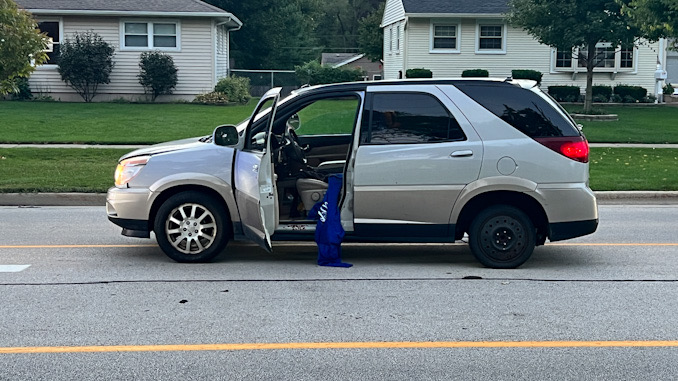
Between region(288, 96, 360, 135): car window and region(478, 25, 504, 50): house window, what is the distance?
28096mm

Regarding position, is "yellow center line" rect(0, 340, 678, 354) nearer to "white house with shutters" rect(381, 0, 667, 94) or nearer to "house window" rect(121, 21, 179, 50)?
"house window" rect(121, 21, 179, 50)

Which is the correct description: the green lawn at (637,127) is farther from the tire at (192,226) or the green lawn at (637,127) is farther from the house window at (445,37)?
the tire at (192,226)

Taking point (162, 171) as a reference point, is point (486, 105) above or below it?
above

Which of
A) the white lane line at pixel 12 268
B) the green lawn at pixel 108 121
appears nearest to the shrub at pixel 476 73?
the green lawn at pixel 108 121

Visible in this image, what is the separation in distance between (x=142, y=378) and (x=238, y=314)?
4.75 ft

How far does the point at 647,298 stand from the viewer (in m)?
6.94

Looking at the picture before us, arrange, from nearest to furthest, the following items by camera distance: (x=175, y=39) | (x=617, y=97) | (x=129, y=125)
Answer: (x=129, y=125) → (x=175, y=39) → (x=617, y=97)

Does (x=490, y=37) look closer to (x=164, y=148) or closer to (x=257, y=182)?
(x=164, y=148)

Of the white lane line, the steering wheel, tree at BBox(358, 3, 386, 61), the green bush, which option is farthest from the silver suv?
tree at BBox(358, 3, 386, 61)

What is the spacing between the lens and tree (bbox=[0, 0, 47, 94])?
553 inches

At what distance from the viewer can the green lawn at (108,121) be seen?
1992cm

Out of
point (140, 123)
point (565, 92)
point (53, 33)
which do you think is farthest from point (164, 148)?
point (565, 92)

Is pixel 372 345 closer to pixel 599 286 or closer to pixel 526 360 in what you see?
pixel 526 360

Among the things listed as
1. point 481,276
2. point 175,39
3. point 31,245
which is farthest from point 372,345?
point 175,39
